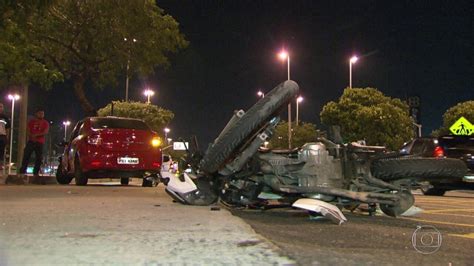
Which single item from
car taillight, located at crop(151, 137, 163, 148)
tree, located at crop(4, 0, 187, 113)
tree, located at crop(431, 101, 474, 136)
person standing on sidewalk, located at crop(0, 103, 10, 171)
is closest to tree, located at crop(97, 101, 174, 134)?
tree, located at crop(431, 101, 474, 136)

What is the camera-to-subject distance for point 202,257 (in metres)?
3.86

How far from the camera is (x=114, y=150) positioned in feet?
39.8

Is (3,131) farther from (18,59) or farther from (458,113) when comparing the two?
(458,113)

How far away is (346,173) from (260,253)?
2.94m

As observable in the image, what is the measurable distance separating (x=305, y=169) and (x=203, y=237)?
229 centimetres

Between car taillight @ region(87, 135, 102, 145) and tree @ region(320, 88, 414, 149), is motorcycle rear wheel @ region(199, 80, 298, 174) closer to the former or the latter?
car taillight @ region(87, 135, 102, 145)

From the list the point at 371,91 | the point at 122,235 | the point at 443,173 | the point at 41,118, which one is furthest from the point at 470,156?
the point at 371,91

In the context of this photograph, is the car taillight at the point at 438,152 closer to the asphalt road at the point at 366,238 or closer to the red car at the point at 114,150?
the red car at the point at 114,150

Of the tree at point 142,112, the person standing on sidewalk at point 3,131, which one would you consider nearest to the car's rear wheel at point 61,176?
the person standing on sidewalk at point 3,131

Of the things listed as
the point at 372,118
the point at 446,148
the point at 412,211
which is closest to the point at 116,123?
the point at 412,211

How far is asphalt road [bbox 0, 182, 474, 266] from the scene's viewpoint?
387 cm

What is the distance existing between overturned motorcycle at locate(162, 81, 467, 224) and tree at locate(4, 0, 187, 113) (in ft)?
38.6

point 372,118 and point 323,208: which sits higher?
point 372,118

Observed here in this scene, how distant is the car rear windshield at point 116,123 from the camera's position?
1242 cm
